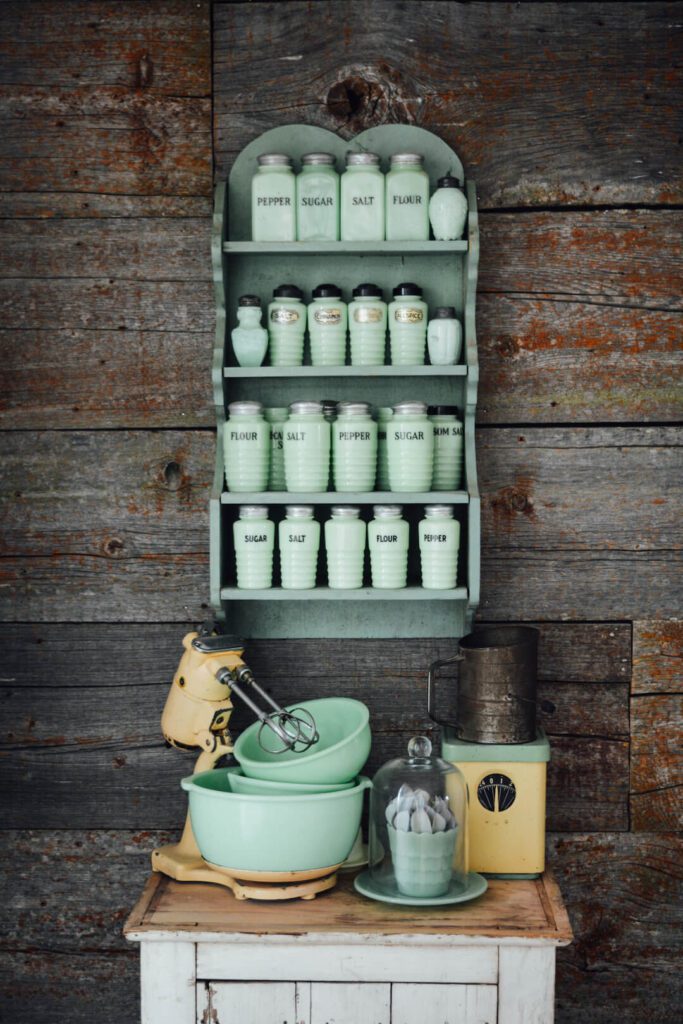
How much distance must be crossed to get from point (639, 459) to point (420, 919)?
1.01m

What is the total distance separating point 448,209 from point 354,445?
18.9 inches

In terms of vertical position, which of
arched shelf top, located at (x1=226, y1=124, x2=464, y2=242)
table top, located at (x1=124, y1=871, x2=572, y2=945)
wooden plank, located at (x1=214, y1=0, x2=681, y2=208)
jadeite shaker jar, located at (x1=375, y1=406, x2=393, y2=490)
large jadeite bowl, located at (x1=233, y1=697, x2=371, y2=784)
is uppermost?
wooden plank, located at (x1=214, y1=0, x2=681, y2=208)

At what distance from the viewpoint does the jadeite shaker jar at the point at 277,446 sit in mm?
2115

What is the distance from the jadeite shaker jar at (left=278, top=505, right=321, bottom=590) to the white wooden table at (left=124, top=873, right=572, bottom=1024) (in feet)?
1.98

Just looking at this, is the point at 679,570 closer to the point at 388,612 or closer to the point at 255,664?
the point at 388,612

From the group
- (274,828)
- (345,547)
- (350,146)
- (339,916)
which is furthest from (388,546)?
(350,146)

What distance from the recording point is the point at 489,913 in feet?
6.04

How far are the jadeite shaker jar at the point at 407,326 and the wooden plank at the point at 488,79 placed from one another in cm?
30

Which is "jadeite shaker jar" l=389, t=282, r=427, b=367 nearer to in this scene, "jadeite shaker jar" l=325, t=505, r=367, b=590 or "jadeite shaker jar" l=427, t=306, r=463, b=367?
"jadeite shaker jar" l=427, t=306, r=463, b=367

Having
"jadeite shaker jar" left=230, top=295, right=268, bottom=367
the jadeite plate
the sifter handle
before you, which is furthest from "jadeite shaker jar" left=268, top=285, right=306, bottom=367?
the jadeite plate

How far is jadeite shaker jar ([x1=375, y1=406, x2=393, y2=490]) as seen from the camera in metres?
2.12

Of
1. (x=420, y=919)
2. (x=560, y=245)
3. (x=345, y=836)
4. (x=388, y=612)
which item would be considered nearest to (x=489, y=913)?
(x=420, y=919)

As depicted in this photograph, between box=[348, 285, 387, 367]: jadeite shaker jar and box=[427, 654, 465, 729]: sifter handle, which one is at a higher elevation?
box=[348, 285, 387, 367]: jadeite shaker jar

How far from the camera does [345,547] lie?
206cm
